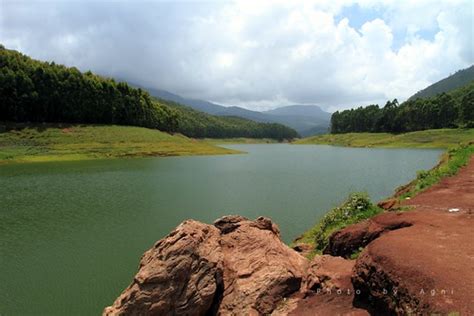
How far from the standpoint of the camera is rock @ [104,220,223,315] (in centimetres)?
1173

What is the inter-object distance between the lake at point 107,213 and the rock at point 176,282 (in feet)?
16.4

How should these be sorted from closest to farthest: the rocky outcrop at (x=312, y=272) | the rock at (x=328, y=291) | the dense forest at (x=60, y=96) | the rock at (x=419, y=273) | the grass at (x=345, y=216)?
the rock at (x=419, y=273), the rocky outcrop at (x=312, y=272), the rock at (x=328, y=291), the grass at (x=345, y=216), the dense forest at (x=60, y=96)

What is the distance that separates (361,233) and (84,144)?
90032 mm

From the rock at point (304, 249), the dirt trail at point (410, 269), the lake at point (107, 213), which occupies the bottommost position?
the lake at point (107, 213)

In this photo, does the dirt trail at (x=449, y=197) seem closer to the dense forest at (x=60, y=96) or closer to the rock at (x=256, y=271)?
the rock at (x=256, y=271)

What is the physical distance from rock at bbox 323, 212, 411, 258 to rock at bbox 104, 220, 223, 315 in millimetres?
5256

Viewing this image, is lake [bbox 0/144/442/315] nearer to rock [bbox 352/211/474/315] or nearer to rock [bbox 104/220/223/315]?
rock [bbox 104/220/223/315]

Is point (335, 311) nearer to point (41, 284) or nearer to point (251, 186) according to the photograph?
point (41, 284)

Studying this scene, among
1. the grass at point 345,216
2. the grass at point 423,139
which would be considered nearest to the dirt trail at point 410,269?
the grass at point 345,216

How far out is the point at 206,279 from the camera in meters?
12.4

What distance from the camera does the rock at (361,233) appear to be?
1410 cm

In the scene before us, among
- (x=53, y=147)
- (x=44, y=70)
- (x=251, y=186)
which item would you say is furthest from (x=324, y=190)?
(x=44, y=70)

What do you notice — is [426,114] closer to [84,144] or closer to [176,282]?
[84,144]

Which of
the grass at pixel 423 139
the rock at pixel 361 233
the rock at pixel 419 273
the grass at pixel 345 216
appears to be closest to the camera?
the rock at pixel 419 273
